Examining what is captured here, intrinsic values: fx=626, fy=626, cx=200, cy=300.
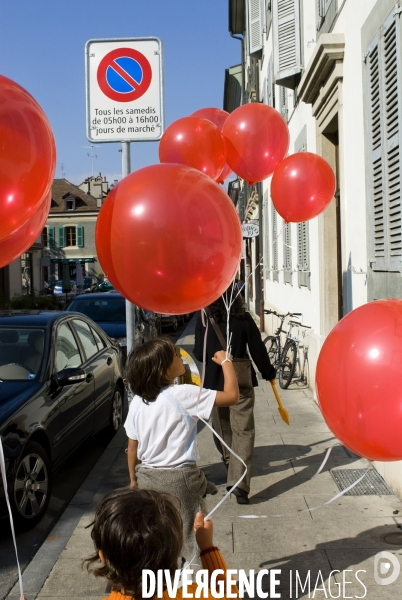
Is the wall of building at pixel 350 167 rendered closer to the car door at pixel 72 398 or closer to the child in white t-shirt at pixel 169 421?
the child in white t-shirt at pixel 169 421

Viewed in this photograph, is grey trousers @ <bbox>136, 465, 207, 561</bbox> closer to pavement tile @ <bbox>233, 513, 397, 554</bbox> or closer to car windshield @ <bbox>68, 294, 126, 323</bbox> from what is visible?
pavement tile @ <bbox>233, 513, 397, 554</bbox>

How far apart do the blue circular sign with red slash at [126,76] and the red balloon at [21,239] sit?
2221mm

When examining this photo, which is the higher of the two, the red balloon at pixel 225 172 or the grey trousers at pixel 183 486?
the red balloon at pixel 225 172

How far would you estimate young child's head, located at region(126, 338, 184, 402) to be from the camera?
3117 millimetres

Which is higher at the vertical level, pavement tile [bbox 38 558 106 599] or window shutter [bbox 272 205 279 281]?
window shutter [bbox 272 205 279 281]

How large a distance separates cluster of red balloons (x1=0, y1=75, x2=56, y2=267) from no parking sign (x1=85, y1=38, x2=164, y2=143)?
2.43 metres

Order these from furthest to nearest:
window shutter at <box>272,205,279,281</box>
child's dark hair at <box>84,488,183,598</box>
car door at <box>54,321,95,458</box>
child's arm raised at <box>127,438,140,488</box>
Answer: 1. window shutter at <box>272,205,279,281</box>
2. car door at <box>54,321,95,458</box>
3. child's arm raised at <box>127,438,140,488</box>
4. child's dark hair at <box>84,488,183,598</box>

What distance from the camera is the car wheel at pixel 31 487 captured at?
4.61 metres

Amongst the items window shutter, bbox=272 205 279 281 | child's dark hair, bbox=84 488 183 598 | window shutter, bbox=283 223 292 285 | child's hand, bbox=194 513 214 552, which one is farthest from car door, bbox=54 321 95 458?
window shutter, bbox=272 205 279 281

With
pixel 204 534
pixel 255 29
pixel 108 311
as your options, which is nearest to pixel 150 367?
pixel 204 534

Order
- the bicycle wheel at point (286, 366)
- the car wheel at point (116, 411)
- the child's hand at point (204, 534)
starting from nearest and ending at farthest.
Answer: the child's hand at point (204, 534) → the car wheel at point (116, 411) → the bicycle wheel at point (286, 366)

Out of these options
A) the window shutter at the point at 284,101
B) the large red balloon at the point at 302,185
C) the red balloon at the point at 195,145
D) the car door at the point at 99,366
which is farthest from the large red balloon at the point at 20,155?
the window shutter at the point at 284,101

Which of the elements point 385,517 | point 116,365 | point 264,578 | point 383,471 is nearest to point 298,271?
point 116,365

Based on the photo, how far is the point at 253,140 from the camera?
15.4ft
